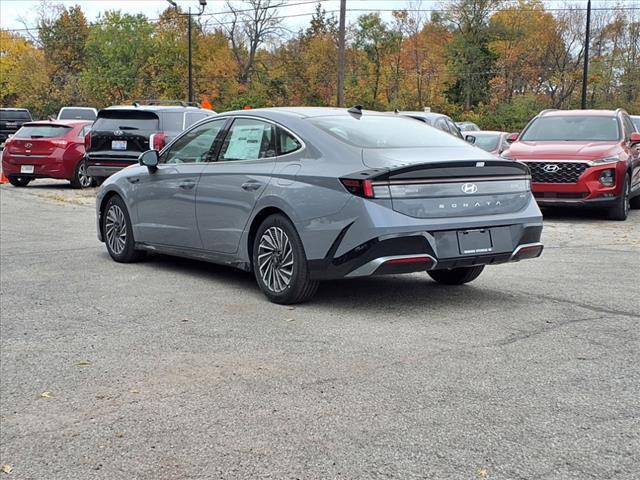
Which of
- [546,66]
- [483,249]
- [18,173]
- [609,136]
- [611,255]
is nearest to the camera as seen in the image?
[483,249]

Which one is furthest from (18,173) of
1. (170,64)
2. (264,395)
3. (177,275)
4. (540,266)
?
(170,64)

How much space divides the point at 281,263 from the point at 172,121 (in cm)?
1045

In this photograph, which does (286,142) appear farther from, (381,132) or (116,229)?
(116,229)

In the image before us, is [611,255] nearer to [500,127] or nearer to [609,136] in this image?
[609,136]

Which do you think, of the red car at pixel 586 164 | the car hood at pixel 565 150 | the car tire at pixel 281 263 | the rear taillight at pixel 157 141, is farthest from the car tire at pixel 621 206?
the car tire at pixel 281 263

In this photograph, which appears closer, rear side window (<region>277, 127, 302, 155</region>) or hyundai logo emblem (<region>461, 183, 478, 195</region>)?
hyundai logo emblem (<region>461, 183, 478, 195</region>)

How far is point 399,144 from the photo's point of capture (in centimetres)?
657

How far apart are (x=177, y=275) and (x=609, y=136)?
8.70m

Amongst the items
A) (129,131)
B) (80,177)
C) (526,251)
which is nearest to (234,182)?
(526,251)

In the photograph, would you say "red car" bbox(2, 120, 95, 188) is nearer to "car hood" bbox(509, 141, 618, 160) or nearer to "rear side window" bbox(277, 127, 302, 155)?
"car hood" bbox(509, 141, 618, 160)

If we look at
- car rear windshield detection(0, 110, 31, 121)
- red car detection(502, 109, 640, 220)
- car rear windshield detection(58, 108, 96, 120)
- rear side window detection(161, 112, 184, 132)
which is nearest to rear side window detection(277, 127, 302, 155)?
red car detection(502, 109, 640, 220)

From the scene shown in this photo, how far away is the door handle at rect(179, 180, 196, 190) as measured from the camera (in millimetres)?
7684

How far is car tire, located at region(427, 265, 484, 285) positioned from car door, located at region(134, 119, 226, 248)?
2196mm

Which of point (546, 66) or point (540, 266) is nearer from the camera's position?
point (540, 266)
